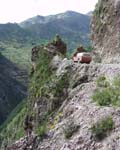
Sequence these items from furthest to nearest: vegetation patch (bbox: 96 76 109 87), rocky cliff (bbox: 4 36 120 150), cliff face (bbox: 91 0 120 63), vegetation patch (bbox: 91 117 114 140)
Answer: cliff face (bbox: 91 0 120 63) → vegetation patch (bbox: 96 76 109 87) → rocky cliff (bbox: 4 36 120 150) → vegetation patch (bbox: 91 117 114 140)

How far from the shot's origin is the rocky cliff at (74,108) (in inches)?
876

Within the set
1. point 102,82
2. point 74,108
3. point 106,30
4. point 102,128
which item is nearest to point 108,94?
point 74,108

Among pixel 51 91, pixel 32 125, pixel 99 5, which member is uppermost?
pixel 99 5

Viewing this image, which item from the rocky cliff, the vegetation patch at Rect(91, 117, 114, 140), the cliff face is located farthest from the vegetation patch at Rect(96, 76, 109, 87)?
Answer: the cliff face

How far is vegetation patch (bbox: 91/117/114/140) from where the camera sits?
71.8 ft

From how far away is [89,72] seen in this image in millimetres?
29922

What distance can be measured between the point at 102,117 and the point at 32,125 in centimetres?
1126

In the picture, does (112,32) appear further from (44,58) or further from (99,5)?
(44,58)

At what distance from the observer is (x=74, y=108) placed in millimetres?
26094

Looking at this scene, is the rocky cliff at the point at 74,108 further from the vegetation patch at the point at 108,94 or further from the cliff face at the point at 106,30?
the cliff face at the point at 106,30

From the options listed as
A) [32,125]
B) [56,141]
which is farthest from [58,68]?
[56,141]

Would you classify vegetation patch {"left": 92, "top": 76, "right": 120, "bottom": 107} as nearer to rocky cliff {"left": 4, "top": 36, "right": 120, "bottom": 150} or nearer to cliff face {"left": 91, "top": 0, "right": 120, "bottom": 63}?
rocky cliff {"left": 4, "top": 36, "right": 120, "bottom": 150}

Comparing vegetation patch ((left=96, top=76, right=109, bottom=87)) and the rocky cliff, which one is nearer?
the rocky cliff

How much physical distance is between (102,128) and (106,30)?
29075 mm
